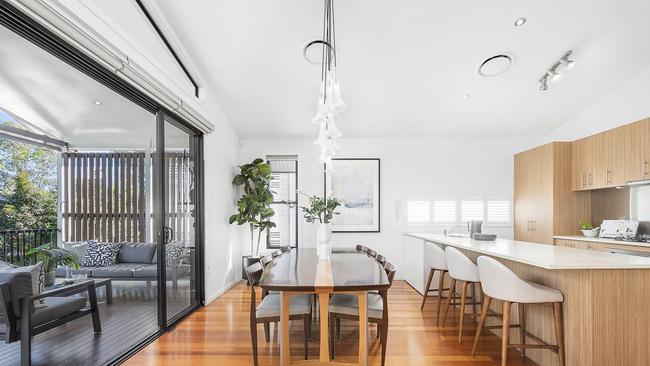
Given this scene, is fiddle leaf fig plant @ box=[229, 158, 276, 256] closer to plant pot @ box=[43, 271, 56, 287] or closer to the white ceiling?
the white ceiling

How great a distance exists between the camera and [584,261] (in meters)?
2.26

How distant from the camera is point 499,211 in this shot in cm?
611

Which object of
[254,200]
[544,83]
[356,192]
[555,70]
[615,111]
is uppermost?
[555,70]

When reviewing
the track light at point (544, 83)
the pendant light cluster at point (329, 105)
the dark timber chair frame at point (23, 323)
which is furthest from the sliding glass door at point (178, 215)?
the track light at point (544, 83)

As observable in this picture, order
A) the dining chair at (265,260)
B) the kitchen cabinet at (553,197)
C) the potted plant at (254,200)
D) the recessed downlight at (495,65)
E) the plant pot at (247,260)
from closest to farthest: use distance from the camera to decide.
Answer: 1. the dining chair at (265,260)
2. the recessed downlight at (495,65)
3. the kitchen cabinet at (553,197)
4. the plant pot at (247,260)
5. the potted plant at (254,200)

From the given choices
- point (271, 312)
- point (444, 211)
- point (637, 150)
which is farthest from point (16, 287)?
point (637, 150)

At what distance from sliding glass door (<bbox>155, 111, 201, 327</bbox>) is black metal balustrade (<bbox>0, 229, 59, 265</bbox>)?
131 centimetres

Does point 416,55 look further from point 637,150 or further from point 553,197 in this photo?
point 553,197

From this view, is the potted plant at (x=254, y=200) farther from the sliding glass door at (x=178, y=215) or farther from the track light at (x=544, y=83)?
the track light at (x=544, y=83)

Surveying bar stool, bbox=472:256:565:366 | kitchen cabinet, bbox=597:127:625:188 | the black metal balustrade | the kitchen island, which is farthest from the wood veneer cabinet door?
the black metal balustrade

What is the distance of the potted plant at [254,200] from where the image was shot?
547 cm

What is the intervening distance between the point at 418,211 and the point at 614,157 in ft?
9.18

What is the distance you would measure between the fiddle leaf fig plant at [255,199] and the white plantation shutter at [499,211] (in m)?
3.78

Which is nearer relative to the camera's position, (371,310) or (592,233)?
(371,310)
